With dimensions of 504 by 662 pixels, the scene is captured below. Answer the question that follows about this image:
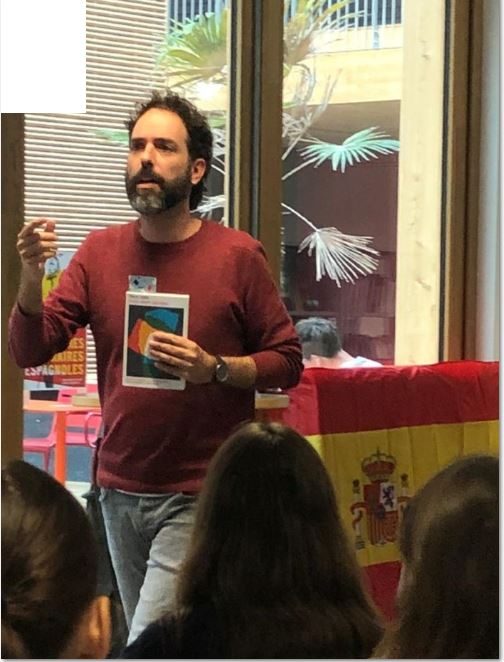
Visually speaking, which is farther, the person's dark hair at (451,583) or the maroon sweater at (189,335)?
the maroon sweater at (189,335)

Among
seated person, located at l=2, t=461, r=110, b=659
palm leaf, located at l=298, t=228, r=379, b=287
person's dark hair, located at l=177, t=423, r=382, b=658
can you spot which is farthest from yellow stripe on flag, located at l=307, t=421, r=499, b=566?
seated person, located at l=2, t=461, r=110, b=659

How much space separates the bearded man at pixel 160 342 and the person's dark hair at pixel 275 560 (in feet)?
1.25

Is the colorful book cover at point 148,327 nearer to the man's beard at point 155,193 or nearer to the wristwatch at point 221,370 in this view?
the wristwatch at point 221,370

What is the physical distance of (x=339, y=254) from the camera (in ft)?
9.84

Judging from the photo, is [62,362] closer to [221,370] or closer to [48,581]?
[221,370]

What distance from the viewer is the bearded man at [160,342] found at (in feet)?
6.49

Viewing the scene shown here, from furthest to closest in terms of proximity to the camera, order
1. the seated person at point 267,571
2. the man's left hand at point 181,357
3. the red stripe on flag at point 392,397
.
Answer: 1. the red stripe on flag at point 392,397
2. the man's left hand at point 181,357
3. the seated person at point 267,571

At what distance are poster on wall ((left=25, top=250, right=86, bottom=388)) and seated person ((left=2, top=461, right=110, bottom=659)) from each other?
3.00 ft

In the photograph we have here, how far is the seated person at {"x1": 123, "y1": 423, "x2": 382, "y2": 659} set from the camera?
1.48m

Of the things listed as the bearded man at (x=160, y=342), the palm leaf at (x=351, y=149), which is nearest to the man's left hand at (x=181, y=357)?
the bearded man at (x=160, y=342)

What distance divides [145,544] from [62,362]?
20.0 inches

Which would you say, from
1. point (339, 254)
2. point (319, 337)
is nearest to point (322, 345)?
point (319, 337)

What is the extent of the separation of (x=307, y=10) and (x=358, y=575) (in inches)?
70.1

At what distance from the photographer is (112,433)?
80.8 inches
